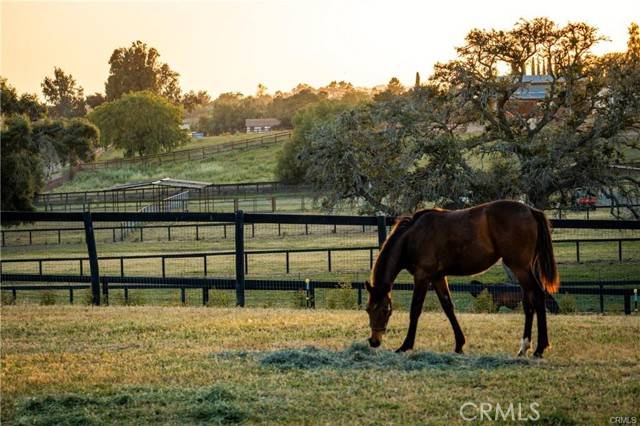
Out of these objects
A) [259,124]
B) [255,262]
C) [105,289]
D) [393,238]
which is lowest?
[255,262]

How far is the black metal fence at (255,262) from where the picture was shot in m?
16.1

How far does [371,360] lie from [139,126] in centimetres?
9237

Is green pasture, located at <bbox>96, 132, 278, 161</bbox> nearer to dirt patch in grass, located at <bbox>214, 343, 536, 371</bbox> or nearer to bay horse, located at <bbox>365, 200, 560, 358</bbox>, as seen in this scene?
bay horse, located at <bbox>365, 200, 560, 358</bbox>

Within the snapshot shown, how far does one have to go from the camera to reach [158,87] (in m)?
147

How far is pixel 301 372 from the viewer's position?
8.93 metres

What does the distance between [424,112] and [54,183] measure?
5870 centimetres

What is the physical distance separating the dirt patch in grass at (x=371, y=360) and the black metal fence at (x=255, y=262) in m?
5.56

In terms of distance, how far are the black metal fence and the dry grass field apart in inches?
129

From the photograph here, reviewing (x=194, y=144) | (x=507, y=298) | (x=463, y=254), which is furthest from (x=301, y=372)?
(x=194, y=144)

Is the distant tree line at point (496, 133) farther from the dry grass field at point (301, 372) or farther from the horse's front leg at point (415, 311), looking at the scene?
the horse's front leg at point (415, 311)

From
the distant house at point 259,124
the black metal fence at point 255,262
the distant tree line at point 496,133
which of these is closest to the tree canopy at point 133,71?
the distant house at point 259,124

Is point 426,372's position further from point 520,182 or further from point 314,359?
point 520,182

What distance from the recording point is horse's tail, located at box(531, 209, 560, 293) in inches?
395

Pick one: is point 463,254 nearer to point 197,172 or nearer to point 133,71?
point 197,172
